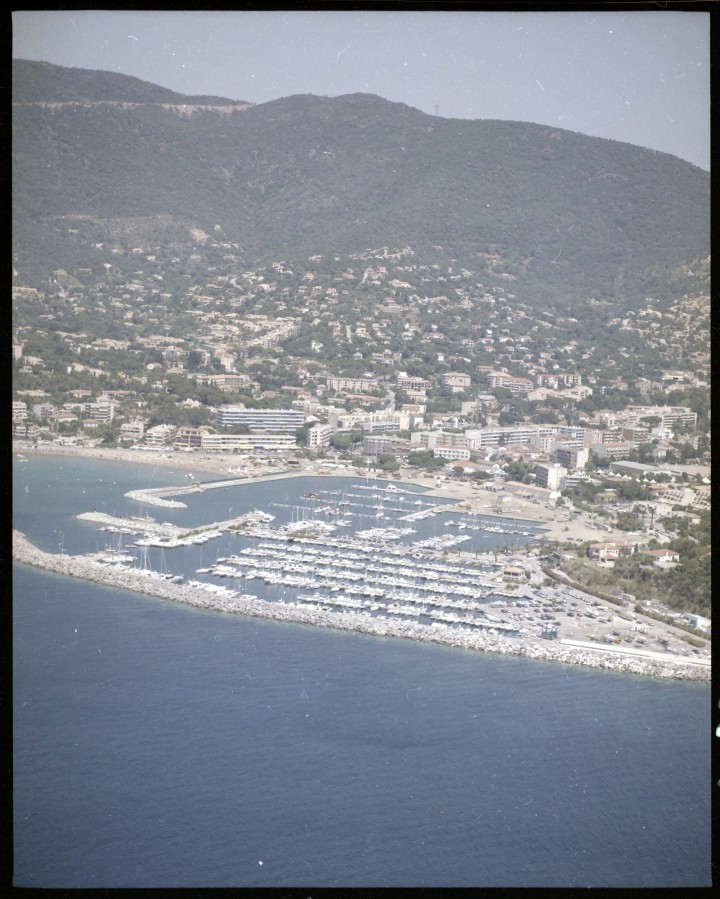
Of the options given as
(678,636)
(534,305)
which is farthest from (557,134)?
(678,636)

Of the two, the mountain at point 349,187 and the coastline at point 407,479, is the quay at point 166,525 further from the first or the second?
the mountain at point 349,187

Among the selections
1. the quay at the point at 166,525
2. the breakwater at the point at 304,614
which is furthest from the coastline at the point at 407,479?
the breakwater at the point at 304,614

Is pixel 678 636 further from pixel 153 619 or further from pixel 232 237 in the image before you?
pixel 232 237

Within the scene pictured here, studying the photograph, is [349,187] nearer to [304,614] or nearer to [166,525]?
[166,525]

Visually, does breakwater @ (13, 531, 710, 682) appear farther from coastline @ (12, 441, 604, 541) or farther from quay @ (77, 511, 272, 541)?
coastline @ (12, 441, 604, 541)

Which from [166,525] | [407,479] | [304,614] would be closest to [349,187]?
[407,479]

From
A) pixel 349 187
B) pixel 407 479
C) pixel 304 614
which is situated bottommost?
pixel 304 614

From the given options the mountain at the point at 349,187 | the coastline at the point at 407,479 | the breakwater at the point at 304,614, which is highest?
the mountain at the point at 349,187
